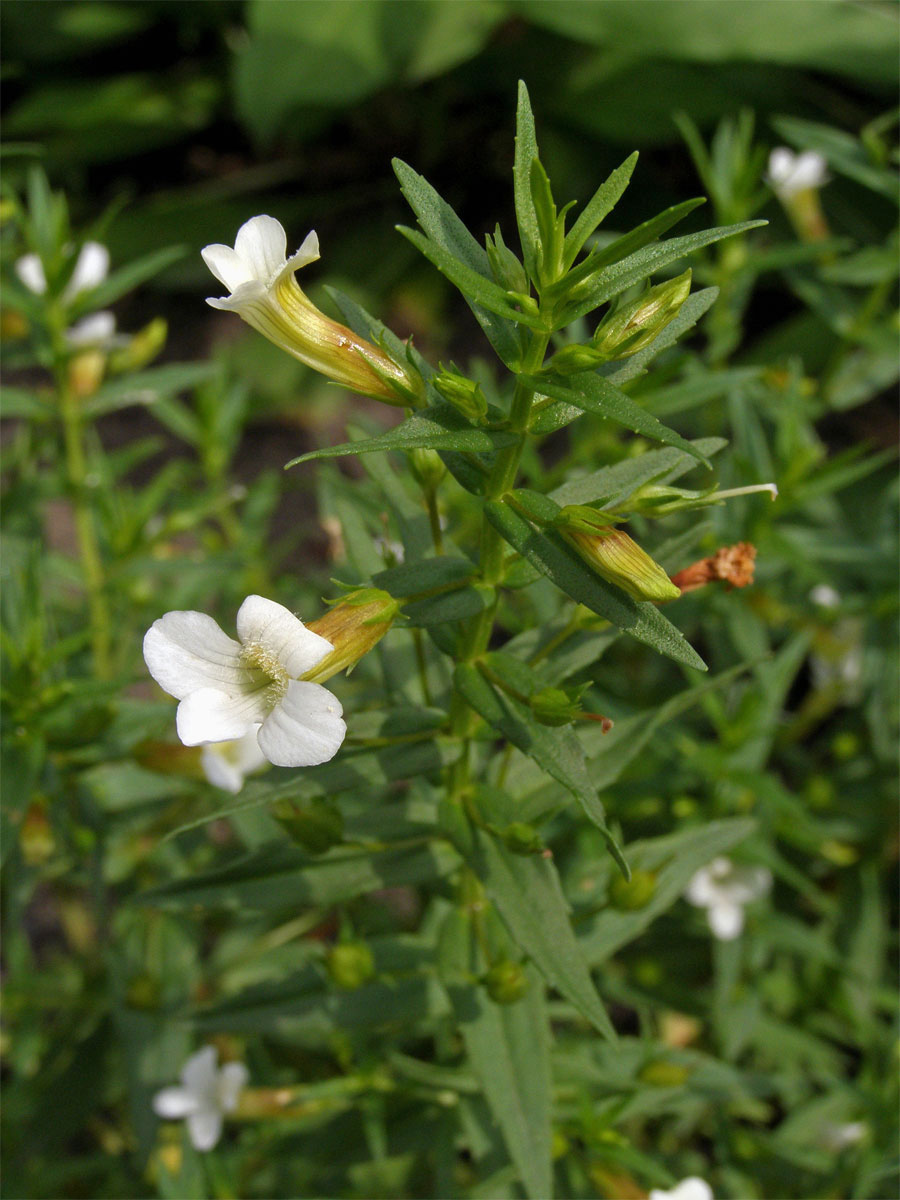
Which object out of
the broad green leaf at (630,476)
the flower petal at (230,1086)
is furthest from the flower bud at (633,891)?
the flower petal at (230,1086)

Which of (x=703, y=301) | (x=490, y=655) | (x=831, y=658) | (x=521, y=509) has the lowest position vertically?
(x=831, y=658)

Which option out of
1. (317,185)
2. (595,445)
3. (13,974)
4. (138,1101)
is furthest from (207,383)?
(317,185)

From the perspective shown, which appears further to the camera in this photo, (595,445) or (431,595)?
(595,445)

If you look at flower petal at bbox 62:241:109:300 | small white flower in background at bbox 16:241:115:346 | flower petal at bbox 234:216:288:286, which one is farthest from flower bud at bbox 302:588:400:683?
flower petal at bbox 62:241:109:300

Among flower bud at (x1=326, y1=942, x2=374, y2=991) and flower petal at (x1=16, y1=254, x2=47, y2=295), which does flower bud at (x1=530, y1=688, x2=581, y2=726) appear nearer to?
flower bud at (x1=326, y1=942, x2=374, y2=991)

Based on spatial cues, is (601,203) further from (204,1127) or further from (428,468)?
(204,1127)

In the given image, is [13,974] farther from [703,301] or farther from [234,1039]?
[703,301]

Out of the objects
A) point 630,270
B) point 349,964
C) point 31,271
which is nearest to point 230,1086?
point 349,964
